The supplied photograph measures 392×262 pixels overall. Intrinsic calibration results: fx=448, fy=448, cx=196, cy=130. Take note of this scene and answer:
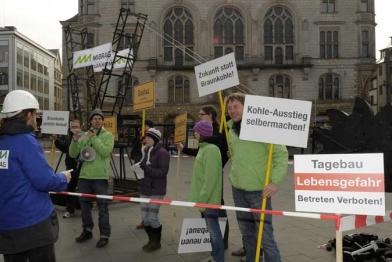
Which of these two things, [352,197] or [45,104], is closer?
[352,197]

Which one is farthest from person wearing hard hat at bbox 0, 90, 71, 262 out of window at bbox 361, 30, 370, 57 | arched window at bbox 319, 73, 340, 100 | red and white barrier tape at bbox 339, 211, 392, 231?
window at bbox 361, 30, 370, 57

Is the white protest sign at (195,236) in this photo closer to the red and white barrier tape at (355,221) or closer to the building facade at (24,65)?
the red and white barrier tape at (355,221)

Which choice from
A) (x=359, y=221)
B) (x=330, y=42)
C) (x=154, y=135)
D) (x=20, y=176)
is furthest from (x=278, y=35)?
(x=20, y=176)

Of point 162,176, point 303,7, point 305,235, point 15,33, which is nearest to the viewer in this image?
point 162,176

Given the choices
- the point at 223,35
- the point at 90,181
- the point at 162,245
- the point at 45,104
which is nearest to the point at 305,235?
the point at 162,245

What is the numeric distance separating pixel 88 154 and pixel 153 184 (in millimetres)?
1132

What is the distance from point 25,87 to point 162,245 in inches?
3016

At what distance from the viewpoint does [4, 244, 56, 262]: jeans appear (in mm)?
3607

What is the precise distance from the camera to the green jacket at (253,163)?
4758mm

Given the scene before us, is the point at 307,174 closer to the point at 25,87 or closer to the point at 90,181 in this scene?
the point at 90,181

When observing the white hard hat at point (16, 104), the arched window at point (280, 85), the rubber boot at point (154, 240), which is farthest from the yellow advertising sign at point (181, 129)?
the arched window at point (280, 85)

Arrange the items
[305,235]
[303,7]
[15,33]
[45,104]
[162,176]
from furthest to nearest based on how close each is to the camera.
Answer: [45,104] < [15,33] < [303,7] < [305,235] < [162,176]

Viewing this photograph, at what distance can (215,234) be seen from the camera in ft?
17.4

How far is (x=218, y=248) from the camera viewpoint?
5289 mm
